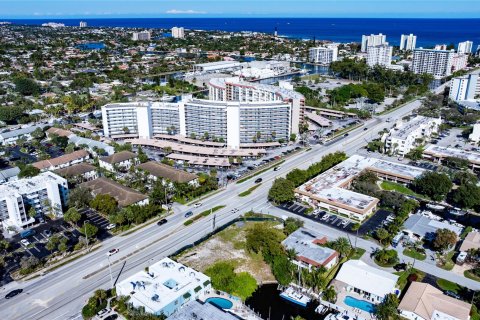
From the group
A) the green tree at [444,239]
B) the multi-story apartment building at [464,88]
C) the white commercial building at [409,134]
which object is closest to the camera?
the green tree at [444,239]

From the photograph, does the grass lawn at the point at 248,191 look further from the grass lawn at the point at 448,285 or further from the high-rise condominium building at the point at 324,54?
the high-rise condominium building at the point at 324,54

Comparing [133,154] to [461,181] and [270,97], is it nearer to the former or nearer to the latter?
[270,97]

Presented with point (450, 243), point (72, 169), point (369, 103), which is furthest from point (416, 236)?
point (369, 103)

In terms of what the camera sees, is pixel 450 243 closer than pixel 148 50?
Yes

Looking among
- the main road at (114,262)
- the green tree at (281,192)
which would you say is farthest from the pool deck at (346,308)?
the green tree at (281,192)

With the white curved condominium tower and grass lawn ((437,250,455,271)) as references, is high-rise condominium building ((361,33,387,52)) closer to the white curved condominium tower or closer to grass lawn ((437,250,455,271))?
the white curved condominium tower

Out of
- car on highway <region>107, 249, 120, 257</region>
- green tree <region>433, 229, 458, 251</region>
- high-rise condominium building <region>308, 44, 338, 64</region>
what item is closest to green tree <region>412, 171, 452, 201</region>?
green tree <region>433, 229, 458, 251</region>
